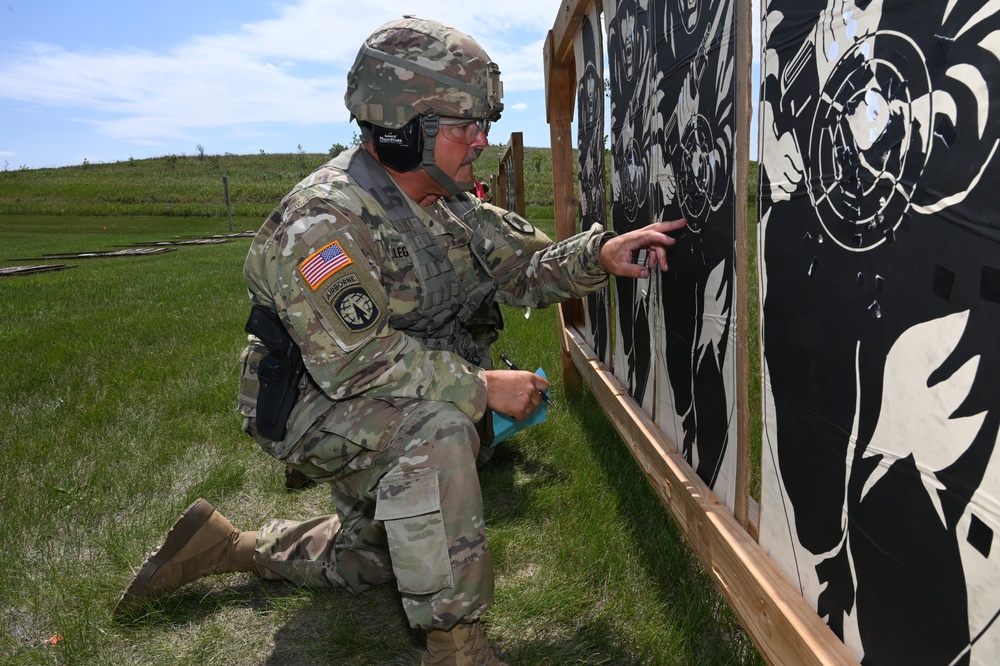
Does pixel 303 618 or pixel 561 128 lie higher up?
pixel 561 128

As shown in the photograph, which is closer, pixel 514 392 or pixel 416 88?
pixel 514 392

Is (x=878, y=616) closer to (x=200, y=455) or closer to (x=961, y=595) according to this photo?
(x=961, y=595)

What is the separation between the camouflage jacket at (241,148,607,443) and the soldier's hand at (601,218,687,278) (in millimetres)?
604

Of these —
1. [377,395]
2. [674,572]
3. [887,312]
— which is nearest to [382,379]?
[377,395]

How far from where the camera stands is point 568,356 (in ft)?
14.5

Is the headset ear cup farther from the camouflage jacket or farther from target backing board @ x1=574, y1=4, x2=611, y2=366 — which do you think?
target backing board @ x1=574, y1=4, x2=611, y2=366

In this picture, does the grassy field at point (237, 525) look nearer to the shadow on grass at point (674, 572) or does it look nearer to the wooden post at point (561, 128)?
the shadow on grass at point (674, 572)

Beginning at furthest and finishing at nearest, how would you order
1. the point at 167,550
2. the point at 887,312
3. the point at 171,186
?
the point at 171,186
the point at 167,550
the point at 887,312

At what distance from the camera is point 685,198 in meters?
2.03

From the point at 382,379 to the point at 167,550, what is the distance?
1.04 m

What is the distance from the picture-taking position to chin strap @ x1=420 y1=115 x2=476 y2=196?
7.52 ft

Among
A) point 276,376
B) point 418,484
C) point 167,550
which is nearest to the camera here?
point 418,484

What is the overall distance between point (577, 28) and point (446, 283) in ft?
5.54

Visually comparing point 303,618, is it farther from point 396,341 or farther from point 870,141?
point 870,141
